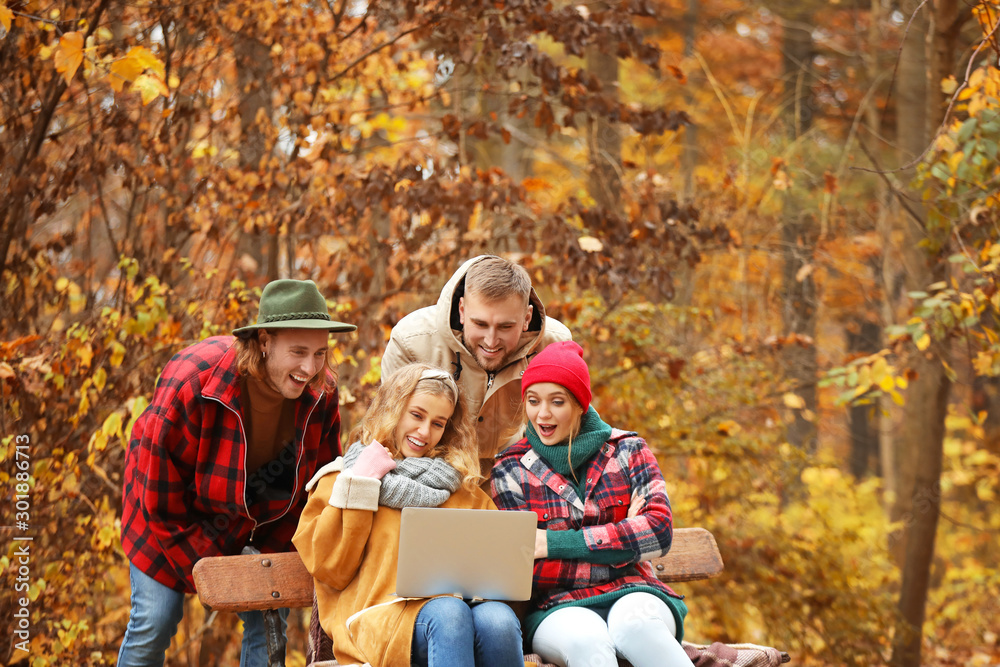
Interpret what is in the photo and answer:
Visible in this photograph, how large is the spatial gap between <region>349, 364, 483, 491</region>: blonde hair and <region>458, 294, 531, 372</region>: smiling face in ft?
0.76

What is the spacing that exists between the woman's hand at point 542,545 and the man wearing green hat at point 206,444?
3.26ft

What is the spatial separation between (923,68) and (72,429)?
6807mm

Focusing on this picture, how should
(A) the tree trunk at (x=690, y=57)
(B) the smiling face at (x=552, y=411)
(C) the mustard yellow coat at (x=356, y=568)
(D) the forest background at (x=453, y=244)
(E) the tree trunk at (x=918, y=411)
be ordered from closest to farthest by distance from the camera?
(C) the mustard yellow coat at (x=356, y=568) → (B) the smiling face at (x=552, y=411) → (D) the forest background at (x=453, y=244) → (E) the tree trunk at (x=918, y=411) → (A) the tree trunk at (x=690, y=57)

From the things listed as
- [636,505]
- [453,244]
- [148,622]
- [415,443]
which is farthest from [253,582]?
[453,244]

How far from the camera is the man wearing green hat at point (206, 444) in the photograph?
10.3ft

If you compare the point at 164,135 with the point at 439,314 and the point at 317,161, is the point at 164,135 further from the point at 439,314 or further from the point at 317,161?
the point at 439,314

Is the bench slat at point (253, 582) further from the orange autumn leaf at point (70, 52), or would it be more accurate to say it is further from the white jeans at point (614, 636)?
the orange autumn leaf at point (70, 52)

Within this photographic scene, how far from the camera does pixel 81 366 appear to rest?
4559 millimetres

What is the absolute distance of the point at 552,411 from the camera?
3.23 m

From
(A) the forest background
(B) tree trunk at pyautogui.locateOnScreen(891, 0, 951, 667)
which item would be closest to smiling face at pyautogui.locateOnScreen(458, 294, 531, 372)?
(A) the forest background

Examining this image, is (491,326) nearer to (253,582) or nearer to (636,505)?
(636,505)

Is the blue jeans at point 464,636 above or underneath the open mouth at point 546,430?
underneath

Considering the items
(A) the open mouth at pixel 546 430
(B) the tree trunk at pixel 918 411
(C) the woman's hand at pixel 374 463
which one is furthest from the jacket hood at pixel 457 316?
(B) the tree trunk at pixel 918 411

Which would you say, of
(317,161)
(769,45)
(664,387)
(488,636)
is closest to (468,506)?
(488,636)
